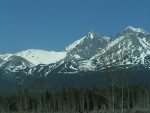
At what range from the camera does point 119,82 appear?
7194 centimetres

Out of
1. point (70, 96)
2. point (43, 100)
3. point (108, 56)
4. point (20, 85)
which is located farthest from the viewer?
point (43, 100)

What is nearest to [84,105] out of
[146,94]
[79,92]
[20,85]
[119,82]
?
[79,92]

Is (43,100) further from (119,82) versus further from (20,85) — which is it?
(119,82)

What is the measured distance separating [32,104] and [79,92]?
1056 inches

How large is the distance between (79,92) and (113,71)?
10487 centimetres

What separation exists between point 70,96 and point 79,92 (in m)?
4.37

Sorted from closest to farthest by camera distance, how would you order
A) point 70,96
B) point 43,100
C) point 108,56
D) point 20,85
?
point 108,56, point 20,85, point 70,96, point 43,100

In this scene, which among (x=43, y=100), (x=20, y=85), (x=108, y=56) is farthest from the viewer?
(x=43, y=100)

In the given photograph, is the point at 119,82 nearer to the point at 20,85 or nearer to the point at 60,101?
the point at 20,85

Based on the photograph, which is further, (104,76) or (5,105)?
(5,105)

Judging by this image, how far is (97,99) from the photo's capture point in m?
173

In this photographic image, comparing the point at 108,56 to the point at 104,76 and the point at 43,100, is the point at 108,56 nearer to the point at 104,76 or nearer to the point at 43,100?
the point at 104,76

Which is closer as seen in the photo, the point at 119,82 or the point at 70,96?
the point at 119,82

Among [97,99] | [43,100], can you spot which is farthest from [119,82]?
[43,100]
